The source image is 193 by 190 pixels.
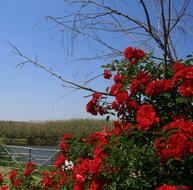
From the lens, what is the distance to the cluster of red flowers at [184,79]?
10.1 feet

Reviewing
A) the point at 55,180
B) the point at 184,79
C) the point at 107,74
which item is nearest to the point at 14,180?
the point at 55,180

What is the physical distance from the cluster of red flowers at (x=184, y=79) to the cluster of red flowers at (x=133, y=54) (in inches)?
15.2

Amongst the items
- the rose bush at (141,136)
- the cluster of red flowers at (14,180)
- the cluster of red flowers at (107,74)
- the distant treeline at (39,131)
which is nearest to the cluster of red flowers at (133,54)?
the rose bush at (141,136)

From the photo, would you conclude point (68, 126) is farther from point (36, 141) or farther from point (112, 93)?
point (112, 93)

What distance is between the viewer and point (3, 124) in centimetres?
3684

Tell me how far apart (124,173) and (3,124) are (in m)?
35.1

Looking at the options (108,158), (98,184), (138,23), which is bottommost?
(98,184)

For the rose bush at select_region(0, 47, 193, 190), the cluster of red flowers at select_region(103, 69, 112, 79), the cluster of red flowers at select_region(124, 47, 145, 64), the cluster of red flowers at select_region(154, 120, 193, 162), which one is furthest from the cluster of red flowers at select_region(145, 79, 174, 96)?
the cluster of red flowers at select_region(103, 69, 112, 79)

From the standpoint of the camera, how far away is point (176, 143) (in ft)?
8.34

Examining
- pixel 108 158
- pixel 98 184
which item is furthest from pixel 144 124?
pixel 98 184

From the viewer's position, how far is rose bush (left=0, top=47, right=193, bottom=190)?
2717 millimetres

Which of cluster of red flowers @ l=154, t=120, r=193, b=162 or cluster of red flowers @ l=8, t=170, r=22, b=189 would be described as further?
cluster of red flowers @ l=8, t=170, r=22, b=189

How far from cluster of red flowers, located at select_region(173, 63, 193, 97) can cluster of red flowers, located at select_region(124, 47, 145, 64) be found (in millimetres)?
387

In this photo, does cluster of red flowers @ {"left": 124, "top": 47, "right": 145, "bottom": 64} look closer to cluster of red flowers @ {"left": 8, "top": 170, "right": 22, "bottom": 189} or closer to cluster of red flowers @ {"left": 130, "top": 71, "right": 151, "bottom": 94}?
cluster of red flowers @ {"left": 130, "top": 71, "right": 151, "bottom": 94}
